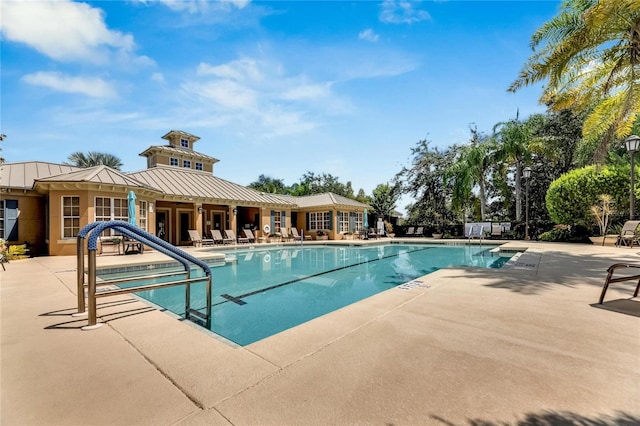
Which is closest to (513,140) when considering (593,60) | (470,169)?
(470,169)

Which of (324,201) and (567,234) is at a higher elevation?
(324,201)

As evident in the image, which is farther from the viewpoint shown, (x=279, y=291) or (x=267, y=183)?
(x=267, y=183)

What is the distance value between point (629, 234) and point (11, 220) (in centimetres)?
2504

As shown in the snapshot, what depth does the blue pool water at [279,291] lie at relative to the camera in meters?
4.79

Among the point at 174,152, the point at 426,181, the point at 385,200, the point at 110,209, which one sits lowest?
the point at 110,209

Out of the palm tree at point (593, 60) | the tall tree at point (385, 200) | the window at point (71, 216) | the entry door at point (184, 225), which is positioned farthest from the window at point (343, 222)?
the window at point (71, 216)

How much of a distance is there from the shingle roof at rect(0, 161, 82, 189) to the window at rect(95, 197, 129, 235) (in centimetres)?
312

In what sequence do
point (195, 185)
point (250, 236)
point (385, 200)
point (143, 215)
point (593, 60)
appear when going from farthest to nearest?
point (385, 200) < point (250, 236) < point (195, 185) < point (143, 215) < point (593, 60)

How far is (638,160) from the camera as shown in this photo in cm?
1839

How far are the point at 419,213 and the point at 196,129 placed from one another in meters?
20.8

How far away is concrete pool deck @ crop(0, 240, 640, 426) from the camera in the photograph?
1.78m

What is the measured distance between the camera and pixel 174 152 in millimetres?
20250

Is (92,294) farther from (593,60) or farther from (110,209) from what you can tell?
(593,60)

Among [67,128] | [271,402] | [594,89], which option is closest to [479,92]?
[594,89]
